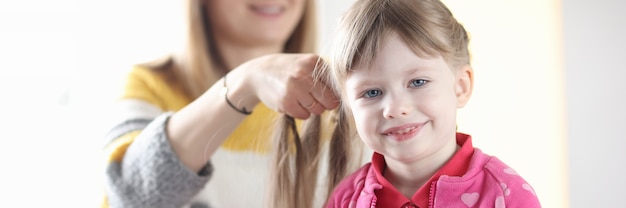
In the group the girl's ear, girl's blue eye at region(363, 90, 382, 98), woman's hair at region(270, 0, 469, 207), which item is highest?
woman's hair at region(270, 0, 469, 207)

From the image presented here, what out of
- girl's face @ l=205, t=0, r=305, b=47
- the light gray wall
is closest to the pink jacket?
the light gray wall

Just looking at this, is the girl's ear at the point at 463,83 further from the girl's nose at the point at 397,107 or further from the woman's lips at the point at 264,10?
the woman's lips at the point at 264,10

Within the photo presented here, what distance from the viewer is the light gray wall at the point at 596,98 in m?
0.97

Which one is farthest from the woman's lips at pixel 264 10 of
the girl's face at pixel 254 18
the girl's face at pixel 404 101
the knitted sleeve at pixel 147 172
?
the girl's face at pixel 404 101

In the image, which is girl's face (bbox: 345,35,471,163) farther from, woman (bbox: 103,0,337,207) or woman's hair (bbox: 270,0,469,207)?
woman (bbox: 103,0,337,207)

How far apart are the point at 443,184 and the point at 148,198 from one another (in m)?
0.52

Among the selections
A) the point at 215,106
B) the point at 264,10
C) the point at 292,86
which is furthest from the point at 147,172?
the point at 264,10

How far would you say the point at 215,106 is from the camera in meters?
0.97

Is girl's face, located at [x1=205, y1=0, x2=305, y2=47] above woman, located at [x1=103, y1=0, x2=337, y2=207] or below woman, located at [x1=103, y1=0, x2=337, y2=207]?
above

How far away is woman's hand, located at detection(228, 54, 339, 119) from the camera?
83 centimetres

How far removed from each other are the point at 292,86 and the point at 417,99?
0.22 metres

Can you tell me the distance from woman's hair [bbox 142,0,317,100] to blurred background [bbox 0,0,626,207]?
43 millimetres

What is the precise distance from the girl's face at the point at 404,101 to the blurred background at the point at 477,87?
1.30ft

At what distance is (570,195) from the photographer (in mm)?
1042
